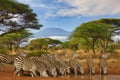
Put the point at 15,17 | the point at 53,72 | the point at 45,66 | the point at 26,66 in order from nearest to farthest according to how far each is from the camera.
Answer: the point at 26,66 → the point at 45,66 → the point at 53,72 → the point at 15,17

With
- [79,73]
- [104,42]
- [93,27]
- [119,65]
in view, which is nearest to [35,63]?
[79,73]

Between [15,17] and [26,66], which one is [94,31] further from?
[26,66]

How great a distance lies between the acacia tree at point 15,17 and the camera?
2409 centimetres

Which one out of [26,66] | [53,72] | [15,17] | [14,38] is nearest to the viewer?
[26,66]

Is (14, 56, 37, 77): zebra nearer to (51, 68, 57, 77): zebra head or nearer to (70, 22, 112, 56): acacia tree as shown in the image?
(51, 68, 57, 77): zebra head

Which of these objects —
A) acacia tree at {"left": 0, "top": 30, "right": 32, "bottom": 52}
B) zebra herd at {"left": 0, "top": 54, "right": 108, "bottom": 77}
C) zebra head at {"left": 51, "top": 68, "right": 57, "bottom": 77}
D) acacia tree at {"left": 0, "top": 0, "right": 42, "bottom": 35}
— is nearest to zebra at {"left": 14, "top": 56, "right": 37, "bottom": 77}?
zebra herd at {"left": 0, "top": 54, "right": 108, "bottom": 77}

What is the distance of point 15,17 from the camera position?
25.9 meters

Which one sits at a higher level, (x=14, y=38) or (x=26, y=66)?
(x=14, y=38)

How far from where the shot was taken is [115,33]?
113 ft

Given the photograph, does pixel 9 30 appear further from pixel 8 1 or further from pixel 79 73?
pixel 79 73

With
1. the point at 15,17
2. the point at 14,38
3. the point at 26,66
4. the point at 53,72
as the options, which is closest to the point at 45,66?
the point at 53,72

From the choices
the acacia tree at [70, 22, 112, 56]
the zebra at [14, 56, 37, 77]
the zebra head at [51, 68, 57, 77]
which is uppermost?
the acacia tree at [70, 22, 112, 56]

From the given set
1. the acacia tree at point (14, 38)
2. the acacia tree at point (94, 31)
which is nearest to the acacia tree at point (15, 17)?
the acacia tree at point (94, 31)

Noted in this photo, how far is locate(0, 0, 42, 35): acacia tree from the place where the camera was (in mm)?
24094
